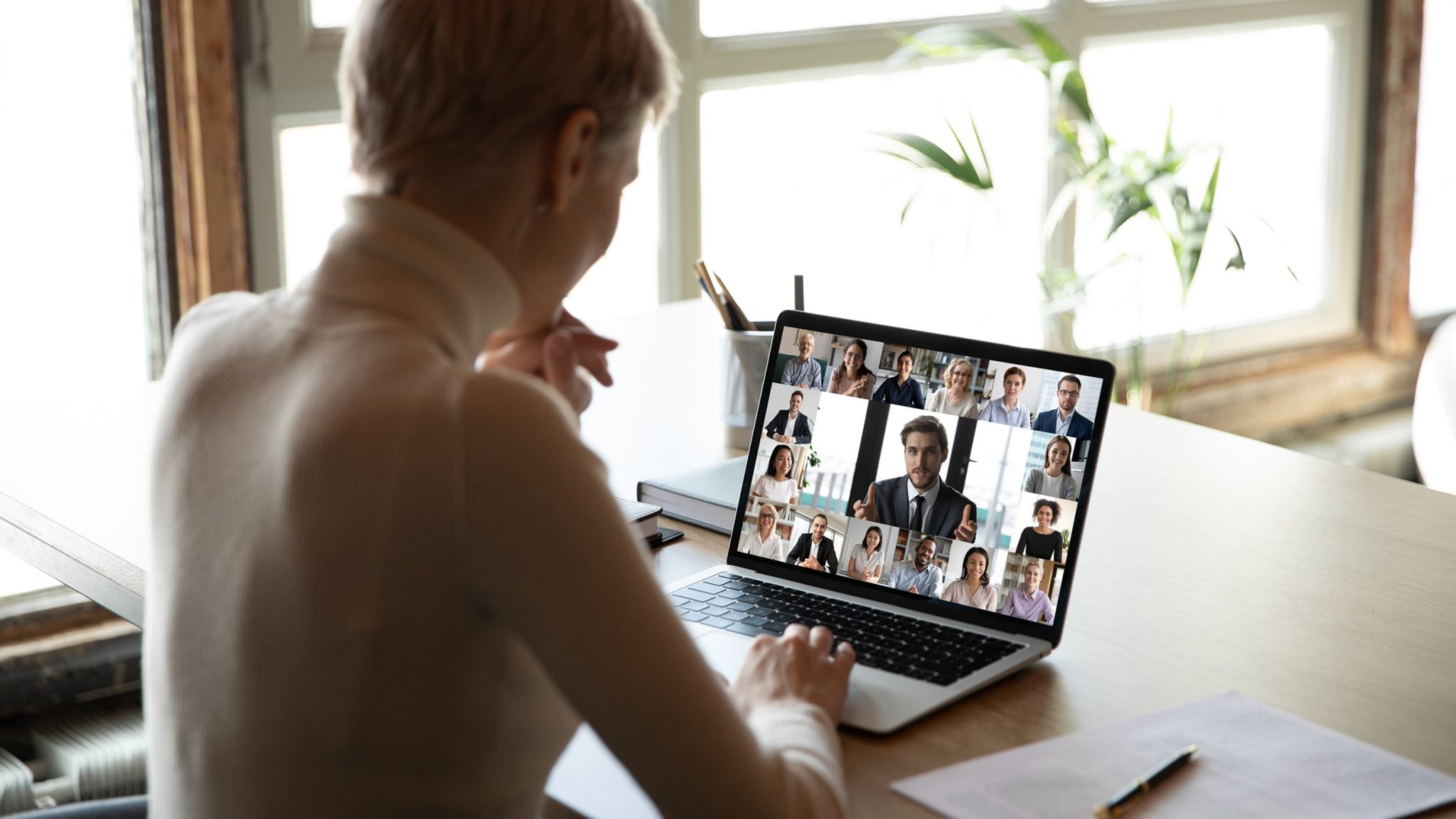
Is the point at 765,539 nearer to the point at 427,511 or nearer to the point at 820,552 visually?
the point at 820,552

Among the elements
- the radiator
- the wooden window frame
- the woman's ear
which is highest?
the woman's ear

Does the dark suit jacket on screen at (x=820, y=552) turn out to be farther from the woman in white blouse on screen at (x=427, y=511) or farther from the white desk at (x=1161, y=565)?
the woman in white blouse on screen at (x=427, y=511)

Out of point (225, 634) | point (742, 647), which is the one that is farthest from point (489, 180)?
point (742, 647)

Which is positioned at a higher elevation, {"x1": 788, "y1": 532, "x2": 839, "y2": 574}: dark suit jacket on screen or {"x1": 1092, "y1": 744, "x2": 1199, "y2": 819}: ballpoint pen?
{"x1": 788, "y1": 532, "x2": 839, "y2": 574}: dark suit jacket on screen

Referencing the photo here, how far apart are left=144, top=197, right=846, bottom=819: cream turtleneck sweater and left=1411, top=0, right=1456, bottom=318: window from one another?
4.28 m

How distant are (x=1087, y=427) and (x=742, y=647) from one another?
336 millimetres

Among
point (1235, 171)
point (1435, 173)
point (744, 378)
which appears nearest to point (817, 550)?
point (744, 378)

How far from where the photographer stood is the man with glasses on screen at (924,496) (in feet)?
3.98

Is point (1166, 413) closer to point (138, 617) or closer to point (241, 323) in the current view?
point (138, 617)

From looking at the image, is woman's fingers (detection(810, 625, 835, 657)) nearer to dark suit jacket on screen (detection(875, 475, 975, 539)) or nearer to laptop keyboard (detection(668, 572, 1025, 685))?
laptop keyboard (detection(668, 572, 1025, 685))

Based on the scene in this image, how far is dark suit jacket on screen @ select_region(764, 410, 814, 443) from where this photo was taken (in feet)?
4.29

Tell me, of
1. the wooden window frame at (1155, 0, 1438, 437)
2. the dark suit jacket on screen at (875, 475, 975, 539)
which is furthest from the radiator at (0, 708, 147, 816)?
the wooden window frame at (1155, 0, 1438, 437)

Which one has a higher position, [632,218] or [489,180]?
[489,180]

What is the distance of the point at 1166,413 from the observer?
3.86m
